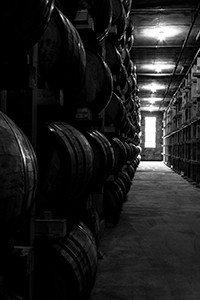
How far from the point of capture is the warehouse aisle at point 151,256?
2740mm

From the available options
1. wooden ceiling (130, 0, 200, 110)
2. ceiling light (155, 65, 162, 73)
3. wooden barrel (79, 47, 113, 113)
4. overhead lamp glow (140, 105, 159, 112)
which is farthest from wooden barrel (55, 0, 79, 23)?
overhead lamp glow (140, 105, 159, 112)

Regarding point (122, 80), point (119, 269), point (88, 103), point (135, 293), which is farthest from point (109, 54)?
point (135, 293)

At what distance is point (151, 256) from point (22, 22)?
2839 mm

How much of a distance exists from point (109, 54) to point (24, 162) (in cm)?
374

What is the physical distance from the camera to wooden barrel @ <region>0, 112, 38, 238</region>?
116 centimetres

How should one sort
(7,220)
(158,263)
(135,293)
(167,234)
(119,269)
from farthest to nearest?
(167,234)
(158,263)
(119,269)
(135,293)
(7,220)

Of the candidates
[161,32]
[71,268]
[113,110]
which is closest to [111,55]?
[113,110]

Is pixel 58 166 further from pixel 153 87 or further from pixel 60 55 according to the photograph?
pixel 153 87

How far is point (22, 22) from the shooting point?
1.45m

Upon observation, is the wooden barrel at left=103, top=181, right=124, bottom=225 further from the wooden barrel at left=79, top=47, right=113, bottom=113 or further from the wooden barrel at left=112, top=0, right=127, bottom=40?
the wooden barrel at left=112, top=0, right=127, bottom=40

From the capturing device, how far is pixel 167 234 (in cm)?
455

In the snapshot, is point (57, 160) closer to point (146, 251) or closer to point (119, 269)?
point (119, 269)

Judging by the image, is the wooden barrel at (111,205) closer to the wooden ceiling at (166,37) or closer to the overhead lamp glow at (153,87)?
the wooden ceiling at (166,37)

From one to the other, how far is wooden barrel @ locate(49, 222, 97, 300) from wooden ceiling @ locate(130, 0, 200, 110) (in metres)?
8.41
